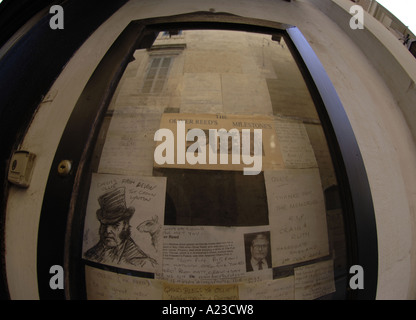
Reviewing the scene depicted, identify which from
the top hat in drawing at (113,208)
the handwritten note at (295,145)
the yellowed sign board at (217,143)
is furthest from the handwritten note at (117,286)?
the handwritten note at (295,145)

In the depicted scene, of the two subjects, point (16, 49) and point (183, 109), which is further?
point (16, 49)

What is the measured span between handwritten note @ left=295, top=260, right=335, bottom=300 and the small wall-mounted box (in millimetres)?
1114

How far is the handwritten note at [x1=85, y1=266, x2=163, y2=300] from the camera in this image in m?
0.57

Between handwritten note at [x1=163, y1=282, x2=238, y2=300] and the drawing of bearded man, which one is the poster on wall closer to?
the drawing of bearded man

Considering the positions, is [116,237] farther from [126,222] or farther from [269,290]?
[269,290]

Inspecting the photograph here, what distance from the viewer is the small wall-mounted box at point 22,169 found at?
646 millimetres

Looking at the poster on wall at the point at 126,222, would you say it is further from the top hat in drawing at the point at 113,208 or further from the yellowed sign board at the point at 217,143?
the yellowed sign board at the point at 217,143

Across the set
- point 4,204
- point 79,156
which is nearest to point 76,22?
point 79,156

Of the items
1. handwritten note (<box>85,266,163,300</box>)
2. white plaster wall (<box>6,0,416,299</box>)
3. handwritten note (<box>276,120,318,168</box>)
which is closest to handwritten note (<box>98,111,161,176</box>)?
white plaster wall (<box>6,0,416,299</box>)

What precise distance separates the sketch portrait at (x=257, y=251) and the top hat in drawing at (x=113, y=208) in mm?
435

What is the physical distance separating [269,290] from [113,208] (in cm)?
64

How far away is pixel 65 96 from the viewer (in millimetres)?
726
